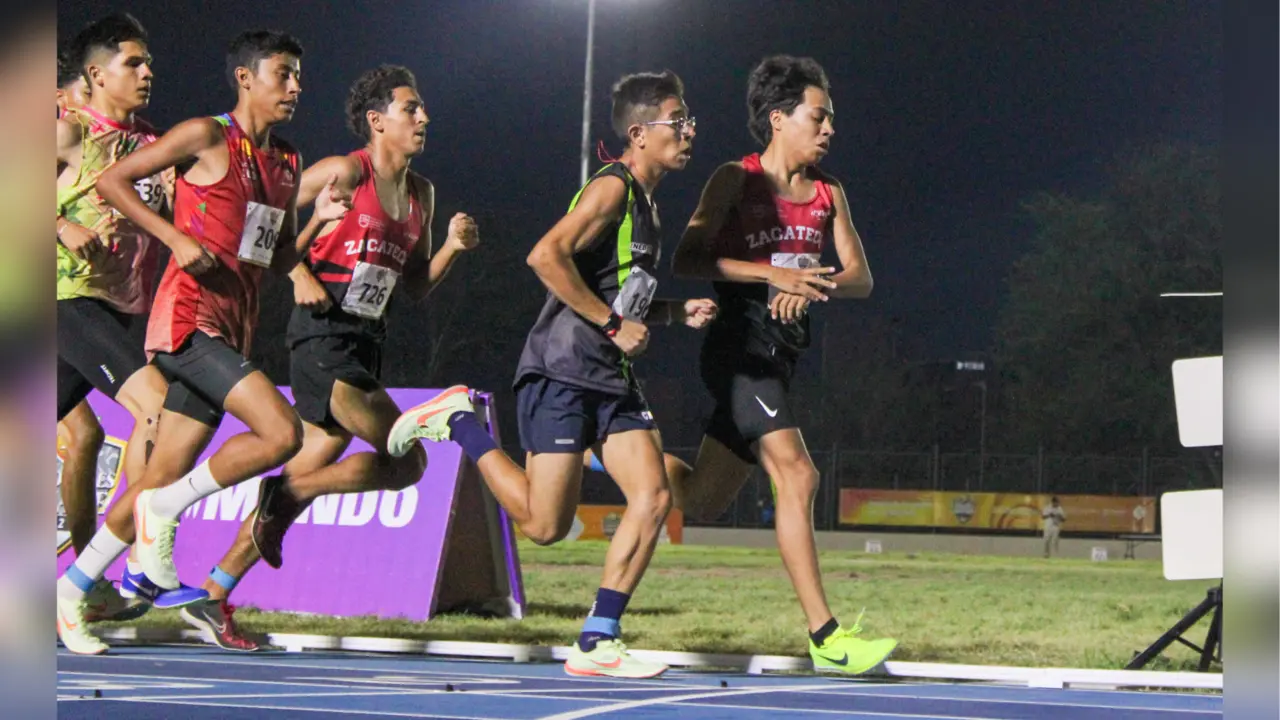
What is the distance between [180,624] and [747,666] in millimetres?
3379

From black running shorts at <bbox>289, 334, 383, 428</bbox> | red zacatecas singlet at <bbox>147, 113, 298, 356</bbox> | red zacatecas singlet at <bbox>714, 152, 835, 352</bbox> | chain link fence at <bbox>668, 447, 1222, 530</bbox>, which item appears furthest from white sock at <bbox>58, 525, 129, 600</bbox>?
chain link fence at <bbox>668, 447, 1222, 530</bbox>

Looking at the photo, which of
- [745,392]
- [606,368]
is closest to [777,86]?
[745,392]

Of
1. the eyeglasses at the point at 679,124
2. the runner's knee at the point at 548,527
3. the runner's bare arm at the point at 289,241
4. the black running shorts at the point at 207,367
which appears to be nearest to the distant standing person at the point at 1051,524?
the runner's bare arm at the point at 289,241

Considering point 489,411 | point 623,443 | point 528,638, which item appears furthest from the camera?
point 489,411

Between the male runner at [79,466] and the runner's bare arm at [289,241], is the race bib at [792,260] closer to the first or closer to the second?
the runner's bare arm at [289,241]

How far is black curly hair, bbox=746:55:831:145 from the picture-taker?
6.14 m

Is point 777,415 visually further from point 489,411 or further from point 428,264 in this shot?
point 489,411

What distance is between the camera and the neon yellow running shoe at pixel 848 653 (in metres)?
5.68

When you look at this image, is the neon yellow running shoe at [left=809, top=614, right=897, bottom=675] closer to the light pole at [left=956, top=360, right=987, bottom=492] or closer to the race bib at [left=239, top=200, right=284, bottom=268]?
the race bib at [left=239, top=200, right=284, bottom=268]

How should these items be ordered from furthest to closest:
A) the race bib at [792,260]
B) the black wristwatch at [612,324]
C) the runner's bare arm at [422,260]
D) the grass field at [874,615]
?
the grass field at [874,615]
the runner's bare arm at [422,260]
the race bib at [792,260]
the black wristwatch at [612,324]

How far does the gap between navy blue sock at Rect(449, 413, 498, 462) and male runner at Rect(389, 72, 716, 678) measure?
Result: 0.02 metres

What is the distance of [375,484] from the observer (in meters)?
6.55

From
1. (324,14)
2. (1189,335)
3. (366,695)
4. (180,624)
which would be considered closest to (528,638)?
(180,624)

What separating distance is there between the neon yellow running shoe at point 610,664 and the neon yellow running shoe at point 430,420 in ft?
3.34
